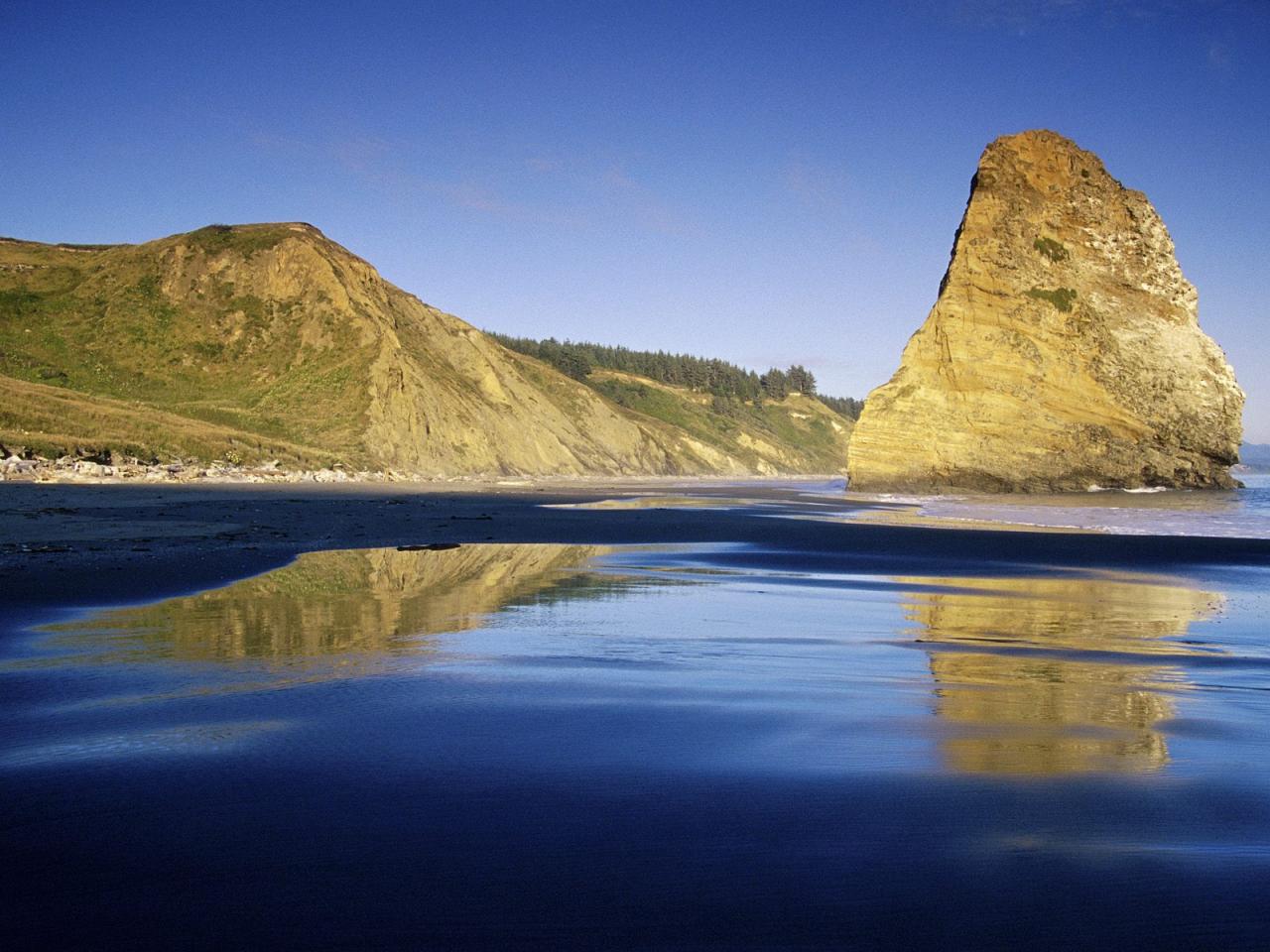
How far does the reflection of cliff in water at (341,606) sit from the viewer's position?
22.5 feet

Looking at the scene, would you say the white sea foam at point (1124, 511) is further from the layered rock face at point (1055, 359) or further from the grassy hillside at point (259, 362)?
the grassy hillside at point (259, 362)

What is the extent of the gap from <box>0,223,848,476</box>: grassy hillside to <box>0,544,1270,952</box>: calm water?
33.7m

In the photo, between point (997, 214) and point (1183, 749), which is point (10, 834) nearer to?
point (1183, 749)

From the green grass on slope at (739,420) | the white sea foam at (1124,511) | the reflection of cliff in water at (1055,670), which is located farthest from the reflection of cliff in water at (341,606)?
the green grass on slope at (739,420)

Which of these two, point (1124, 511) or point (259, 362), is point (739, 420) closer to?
point (259, 362)

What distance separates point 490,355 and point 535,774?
7436 centimetres

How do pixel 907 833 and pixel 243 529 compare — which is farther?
pixel 243 529

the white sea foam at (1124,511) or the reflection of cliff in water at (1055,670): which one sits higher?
the white sea foam at (1124,511)

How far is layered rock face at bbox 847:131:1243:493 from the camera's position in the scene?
40.0m

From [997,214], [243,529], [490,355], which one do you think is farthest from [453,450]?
[243,529]

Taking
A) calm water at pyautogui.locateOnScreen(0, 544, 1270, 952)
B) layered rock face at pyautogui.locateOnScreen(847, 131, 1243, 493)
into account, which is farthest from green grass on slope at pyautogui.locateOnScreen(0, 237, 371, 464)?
Result: calm water at pyautogui.locateOnScreen(0, 544, 1270, 952)

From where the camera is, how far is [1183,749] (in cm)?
446

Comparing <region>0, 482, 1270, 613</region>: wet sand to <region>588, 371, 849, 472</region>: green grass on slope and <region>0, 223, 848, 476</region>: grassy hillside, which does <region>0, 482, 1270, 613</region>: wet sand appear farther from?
<region>588, 371, 849, 472</region>: green grass on slope

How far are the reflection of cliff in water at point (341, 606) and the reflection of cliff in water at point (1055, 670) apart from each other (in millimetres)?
3803
